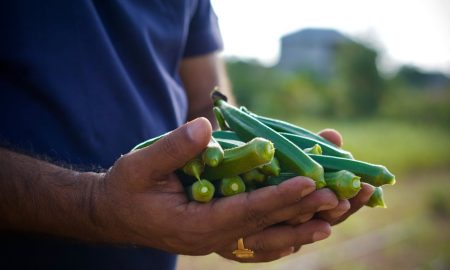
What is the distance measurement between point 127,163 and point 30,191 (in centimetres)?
49

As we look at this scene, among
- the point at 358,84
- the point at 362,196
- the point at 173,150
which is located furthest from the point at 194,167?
the point at 358,84

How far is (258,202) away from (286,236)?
1.10 ft

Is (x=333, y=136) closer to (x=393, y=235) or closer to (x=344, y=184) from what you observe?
(x=344, y=184)

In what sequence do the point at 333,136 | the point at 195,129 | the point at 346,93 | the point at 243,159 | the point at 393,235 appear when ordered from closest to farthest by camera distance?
the point at 195,129 < the point at 243,159 < the point at 333,136 < the point at 393,235 < the point at 346,93

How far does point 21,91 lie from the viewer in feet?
7.07

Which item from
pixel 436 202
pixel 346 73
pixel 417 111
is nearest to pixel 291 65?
pixel 346 73

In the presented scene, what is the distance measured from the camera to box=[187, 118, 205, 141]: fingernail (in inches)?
64.2

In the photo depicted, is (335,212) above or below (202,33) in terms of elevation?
A: below

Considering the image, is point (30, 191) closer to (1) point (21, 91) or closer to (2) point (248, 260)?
(1) point (21, 91)

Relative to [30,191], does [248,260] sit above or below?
below

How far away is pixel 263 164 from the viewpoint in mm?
1870

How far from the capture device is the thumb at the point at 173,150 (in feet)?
5.37

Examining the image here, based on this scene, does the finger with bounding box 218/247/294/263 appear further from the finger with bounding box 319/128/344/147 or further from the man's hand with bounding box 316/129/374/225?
the finger with bounding box 319/128/344/147

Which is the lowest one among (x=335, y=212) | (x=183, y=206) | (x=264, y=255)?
(x=264, y=255)
